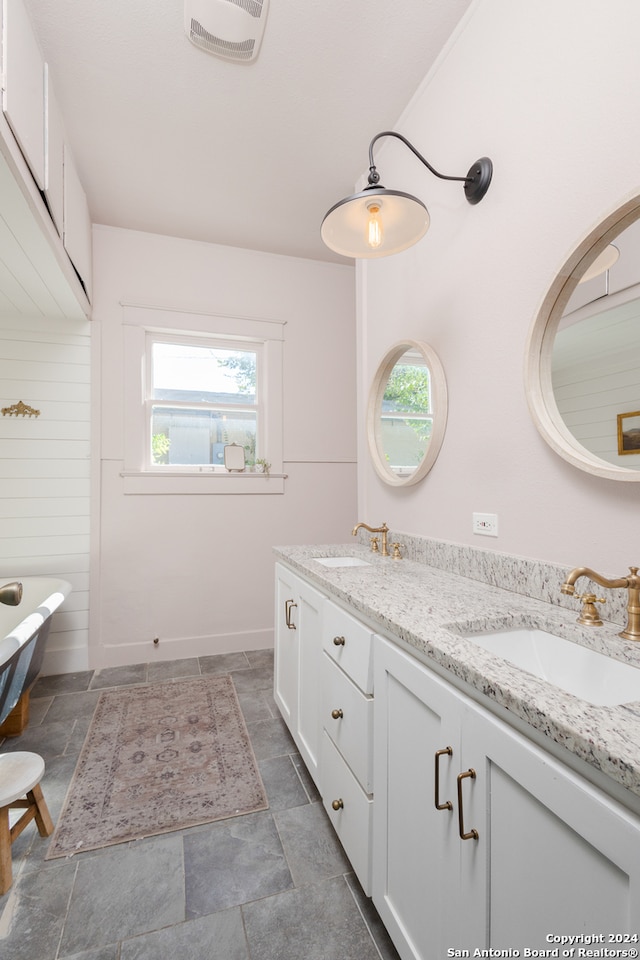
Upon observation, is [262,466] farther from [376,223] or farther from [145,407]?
[376,223]

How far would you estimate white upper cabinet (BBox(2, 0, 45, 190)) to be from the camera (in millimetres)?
1436

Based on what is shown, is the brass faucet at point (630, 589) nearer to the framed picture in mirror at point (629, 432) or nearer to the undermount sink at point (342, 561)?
the framed picture in mirror at point (629, 432)

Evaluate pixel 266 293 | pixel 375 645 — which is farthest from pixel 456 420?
pixel 266 293

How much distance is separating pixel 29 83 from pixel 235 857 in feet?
9.20

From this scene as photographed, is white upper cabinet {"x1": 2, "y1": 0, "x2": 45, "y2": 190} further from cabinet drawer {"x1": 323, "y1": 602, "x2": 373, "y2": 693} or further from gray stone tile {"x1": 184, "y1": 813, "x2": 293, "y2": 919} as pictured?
gray stone tile {"x1": 184, "y1": 813, "x2": 293, "y2": 919}

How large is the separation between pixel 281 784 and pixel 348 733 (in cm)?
72

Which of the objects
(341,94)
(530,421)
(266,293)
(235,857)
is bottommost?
(235,857)

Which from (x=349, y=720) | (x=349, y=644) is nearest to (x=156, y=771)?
(x=349, y=720)

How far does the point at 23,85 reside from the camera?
5.22 feet

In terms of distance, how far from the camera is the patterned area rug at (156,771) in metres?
1.59

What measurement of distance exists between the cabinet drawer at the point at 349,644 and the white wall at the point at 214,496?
1.88 m

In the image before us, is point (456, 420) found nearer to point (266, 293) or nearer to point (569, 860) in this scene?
point (569, 860)

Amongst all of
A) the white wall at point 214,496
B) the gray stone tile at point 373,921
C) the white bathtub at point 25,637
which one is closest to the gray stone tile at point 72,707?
the white bathtub at point 25,637

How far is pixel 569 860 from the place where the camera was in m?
0.59
